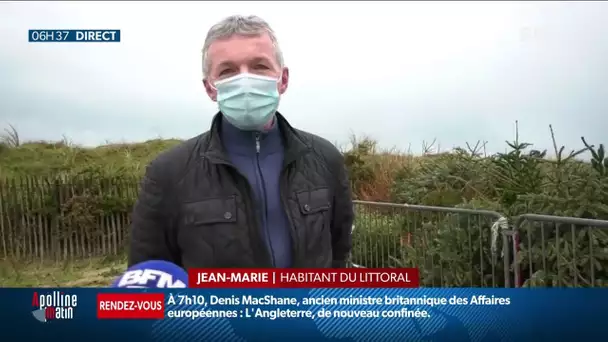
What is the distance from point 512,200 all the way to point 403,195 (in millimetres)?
1374

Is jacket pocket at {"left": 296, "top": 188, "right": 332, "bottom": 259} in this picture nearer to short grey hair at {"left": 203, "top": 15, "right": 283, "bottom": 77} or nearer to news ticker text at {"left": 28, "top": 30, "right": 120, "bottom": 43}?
short grey hair at {"left": 203, "top": 15, "right": 283, "bottom": 77}

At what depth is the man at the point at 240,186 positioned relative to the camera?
116 cm

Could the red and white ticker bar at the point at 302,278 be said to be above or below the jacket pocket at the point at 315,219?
below

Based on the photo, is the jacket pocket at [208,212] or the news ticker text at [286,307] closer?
the jacket pocket at [208,212]

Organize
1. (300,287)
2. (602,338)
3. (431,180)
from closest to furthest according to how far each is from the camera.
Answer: (300,287), (602,338), (431,180)

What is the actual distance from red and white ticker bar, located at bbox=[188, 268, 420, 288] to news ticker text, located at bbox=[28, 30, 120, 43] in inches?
34.5

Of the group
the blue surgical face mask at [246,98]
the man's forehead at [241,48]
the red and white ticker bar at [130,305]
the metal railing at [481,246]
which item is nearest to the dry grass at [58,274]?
the red and white ticker bar at [130,305]

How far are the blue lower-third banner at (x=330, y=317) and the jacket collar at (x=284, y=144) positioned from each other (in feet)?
1.28

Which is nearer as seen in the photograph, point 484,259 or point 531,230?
point 531,230

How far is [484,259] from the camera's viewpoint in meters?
2.41

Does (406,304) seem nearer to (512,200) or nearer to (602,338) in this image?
(602,338)

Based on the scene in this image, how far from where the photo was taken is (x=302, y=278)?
130 centimetres

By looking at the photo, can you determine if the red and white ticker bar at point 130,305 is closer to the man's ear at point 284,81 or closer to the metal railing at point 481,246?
the man's ear at point 284,81

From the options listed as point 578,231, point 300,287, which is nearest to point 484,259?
point 578,231
